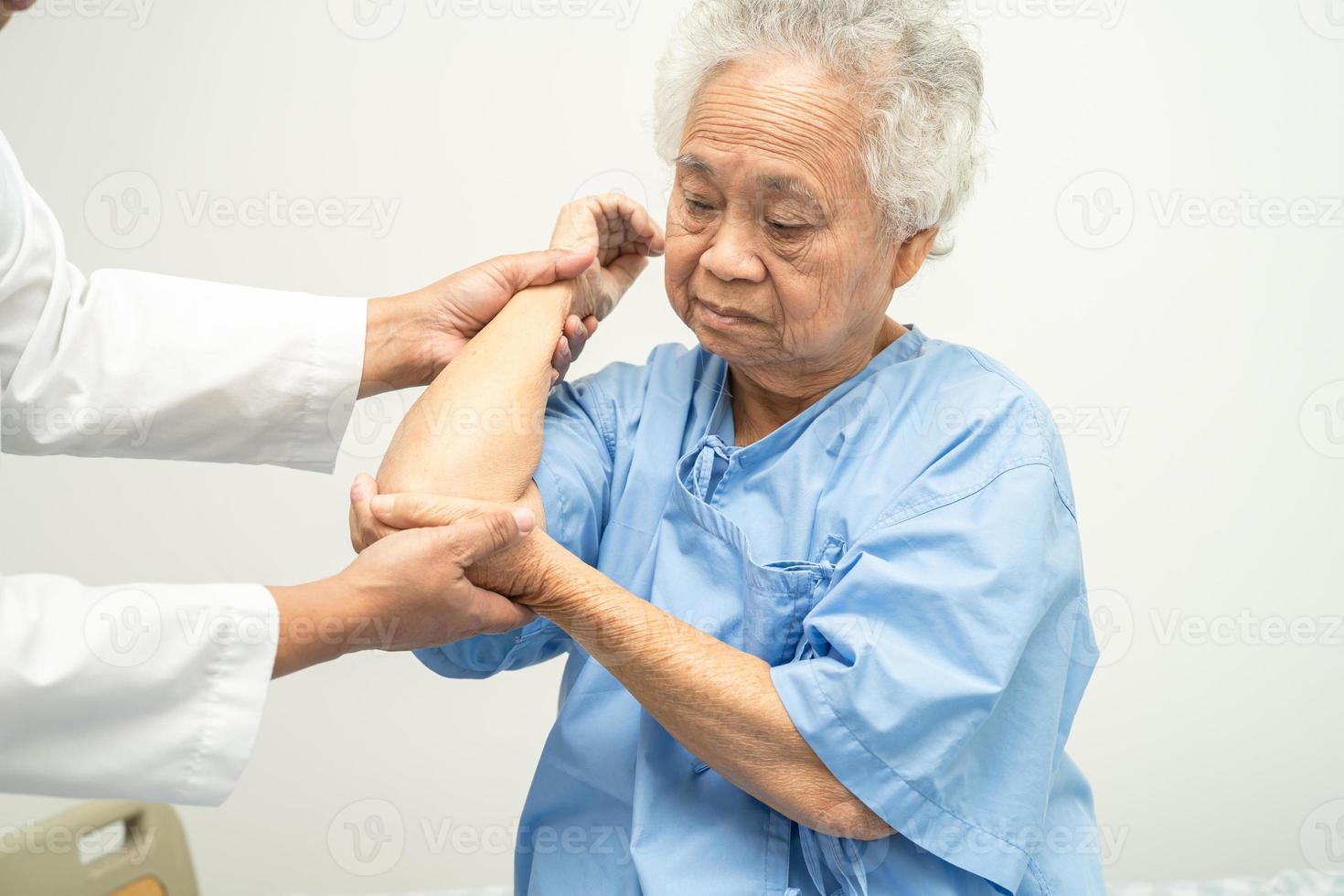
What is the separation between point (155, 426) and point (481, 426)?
0.56 metres

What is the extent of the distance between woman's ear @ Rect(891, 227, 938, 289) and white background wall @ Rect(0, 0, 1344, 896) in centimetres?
107

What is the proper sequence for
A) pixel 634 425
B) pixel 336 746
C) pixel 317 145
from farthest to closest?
pixel 336 746 < pixel 317 145 < pixel 634 425

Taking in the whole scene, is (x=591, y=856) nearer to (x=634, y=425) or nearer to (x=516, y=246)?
(x=634, y=425)

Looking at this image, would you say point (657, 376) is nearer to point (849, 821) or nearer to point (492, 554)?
point (492, 554)

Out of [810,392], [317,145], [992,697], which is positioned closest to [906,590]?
[992,697]

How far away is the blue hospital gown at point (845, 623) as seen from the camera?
1.33m

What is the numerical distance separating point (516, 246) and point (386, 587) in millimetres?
1380

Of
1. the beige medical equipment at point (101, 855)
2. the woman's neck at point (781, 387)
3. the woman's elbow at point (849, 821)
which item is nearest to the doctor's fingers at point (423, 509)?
the woman's neck at point (781, 387)

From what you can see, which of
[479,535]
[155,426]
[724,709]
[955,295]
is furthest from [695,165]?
[955,295]

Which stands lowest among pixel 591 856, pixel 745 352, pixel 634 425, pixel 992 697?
pixel 591 856

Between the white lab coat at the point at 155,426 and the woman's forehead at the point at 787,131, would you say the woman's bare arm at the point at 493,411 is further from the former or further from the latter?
the woman's forehead at the point at 787,131

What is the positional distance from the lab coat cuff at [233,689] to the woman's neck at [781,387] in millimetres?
619

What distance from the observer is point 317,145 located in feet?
8.43

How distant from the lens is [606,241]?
5.93ft
